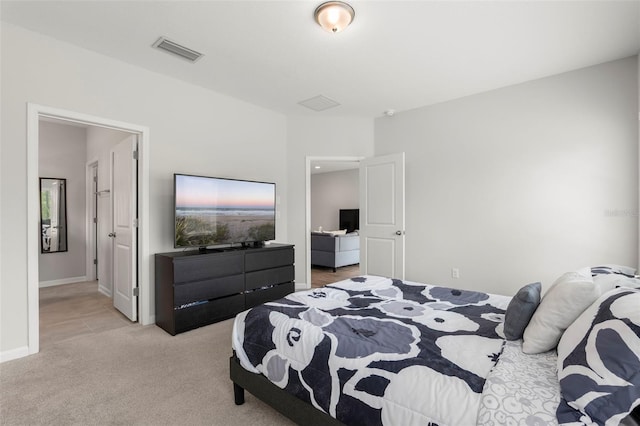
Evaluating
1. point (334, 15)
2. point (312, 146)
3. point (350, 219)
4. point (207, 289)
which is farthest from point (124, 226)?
point (350, 219)

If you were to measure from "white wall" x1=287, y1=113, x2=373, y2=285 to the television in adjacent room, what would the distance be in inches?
167

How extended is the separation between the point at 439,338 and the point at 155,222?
308 centimetres

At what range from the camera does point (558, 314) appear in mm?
1358

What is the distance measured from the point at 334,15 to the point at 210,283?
8.79ft

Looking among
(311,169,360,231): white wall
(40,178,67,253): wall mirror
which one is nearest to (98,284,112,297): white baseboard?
(40,178,67,253): wall mirror

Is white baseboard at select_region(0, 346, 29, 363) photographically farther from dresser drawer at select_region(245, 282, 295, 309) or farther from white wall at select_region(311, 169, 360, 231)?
white wall at select_region(311, 169, 360, 231)

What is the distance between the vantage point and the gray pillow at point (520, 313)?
149 centimetres

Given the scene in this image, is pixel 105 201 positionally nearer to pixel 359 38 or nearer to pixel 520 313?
pixel 359 38

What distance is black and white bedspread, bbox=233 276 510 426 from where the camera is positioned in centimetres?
118

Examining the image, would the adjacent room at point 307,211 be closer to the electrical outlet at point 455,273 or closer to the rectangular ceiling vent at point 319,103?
the rectangular ceiling vent at point 319,103

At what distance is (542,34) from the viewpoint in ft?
8.64

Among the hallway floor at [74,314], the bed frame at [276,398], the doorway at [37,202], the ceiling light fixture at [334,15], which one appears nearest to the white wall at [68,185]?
the hallway floor at [74,314]

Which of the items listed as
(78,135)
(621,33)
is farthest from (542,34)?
(78,135)

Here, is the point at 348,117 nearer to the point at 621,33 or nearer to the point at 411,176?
the point at 411,176
